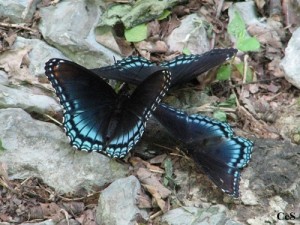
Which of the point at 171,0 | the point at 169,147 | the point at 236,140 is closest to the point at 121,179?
the point at 169,147

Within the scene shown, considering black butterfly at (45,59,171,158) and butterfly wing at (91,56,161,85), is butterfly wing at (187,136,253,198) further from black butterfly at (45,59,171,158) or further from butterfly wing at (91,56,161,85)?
butterfly wing at (91,56,161,85)

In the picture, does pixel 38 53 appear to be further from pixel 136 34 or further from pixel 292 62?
pixel 292 62

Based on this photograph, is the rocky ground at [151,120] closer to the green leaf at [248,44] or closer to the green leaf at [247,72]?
the green leaf at [247,72]

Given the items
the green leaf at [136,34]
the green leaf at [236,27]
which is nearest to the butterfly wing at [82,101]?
the green leaf at [136,34]

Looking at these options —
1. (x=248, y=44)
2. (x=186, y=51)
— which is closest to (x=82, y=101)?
(x=186, y=51)

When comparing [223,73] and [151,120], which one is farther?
[223,73]

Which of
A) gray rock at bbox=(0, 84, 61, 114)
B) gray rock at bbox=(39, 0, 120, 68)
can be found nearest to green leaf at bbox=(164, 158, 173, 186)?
gray rock at bbox=(0, 84, 61, 114)
